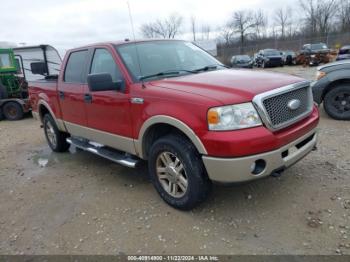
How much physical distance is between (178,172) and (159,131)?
56cm

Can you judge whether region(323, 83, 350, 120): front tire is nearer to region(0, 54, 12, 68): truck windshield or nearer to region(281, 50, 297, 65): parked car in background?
region(0, 54, 12, 68): truck windshield

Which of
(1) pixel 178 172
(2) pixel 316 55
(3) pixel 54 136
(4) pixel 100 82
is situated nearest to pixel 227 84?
(1) pixel 178 172

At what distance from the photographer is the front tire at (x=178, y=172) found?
128 inches

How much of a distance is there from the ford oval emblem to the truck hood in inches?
7.9

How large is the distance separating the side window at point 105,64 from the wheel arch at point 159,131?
83 centimetres

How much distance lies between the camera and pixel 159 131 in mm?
3744

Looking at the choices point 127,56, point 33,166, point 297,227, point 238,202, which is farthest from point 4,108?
point 297,227

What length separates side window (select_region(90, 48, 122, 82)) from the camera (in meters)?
4.11

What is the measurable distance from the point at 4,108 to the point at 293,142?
10988 mm

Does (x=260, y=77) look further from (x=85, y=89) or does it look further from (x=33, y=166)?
(x=33, y=166)

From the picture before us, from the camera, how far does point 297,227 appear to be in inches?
125

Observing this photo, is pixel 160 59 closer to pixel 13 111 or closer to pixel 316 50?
pixel 13 111

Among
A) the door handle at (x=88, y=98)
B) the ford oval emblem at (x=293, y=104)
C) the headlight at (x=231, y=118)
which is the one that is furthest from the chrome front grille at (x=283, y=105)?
the door handle at (x=88, y=98)

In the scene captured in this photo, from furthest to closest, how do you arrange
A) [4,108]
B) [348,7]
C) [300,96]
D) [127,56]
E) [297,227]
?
[348,7] < [4,108] < [127,56] < [300,96] < [297,227]
